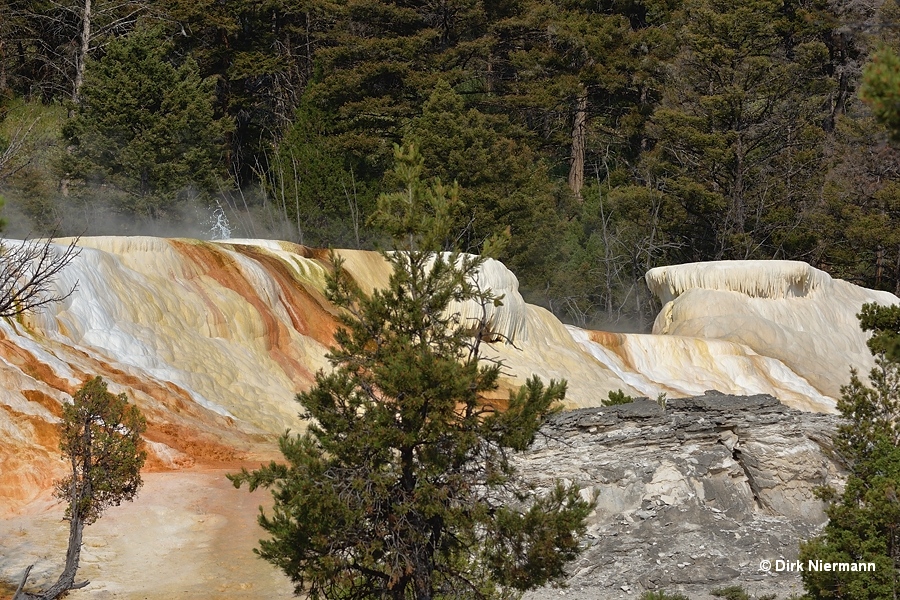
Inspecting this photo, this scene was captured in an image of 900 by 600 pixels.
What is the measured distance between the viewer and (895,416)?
38.5 feet

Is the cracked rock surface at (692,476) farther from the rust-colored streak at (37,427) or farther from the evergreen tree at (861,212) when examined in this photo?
the evergreen tree at (861,212)

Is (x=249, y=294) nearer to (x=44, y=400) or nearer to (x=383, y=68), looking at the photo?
(x=44, y=400)

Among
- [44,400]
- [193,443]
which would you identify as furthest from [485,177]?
[44,400]

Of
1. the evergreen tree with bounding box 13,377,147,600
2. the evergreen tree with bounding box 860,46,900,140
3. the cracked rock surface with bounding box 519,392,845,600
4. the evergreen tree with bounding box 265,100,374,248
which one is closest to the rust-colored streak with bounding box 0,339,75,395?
the evergreen tree with bounding box 13,377,147,600

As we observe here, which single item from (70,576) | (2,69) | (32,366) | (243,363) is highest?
(2,69)

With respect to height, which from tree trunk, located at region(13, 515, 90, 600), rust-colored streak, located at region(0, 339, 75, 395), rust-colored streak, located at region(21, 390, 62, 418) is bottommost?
tree trunk, located at region(13, 515, 90, 600)

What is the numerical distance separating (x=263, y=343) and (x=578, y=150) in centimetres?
2286

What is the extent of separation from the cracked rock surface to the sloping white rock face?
13060 mm

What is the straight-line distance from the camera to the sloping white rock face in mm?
26828

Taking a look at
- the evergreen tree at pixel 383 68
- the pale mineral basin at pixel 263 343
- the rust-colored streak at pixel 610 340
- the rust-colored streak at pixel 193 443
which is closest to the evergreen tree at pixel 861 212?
the pale mineral basin at pixel 263 343

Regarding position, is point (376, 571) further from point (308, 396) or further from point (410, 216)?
point (410, 216)

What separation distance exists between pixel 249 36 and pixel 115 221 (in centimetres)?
984

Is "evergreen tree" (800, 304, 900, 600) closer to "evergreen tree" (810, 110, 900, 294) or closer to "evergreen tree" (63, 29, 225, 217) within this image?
"evergreen tree" (63, 29, 225, 217)

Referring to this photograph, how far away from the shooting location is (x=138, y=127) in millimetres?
30016
